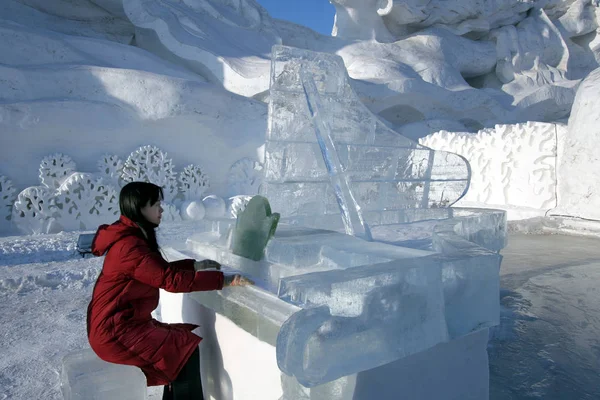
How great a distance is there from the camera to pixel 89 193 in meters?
3.83

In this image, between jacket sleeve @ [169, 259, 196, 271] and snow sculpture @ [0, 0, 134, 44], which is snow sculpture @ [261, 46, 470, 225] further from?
snow sculpture @ [0, 0, 134, 44]

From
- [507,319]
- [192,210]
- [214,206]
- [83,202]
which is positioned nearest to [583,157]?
[507,319]

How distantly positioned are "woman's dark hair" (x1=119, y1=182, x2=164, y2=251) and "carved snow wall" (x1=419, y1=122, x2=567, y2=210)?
3.98m

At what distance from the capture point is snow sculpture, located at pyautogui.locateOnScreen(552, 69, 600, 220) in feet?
11.9

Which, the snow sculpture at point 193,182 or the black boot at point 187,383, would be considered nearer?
the black boot at point 187,383

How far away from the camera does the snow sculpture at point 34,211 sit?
3.57 metres

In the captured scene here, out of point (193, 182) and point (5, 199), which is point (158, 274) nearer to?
point (5, 199)

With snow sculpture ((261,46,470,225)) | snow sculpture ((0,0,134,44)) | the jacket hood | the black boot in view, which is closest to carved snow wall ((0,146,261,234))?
snow sculpture ((0,0,134,44))

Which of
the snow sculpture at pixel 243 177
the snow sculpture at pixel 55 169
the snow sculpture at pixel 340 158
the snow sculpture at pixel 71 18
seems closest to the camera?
the snow sculpture at pixel 340 158

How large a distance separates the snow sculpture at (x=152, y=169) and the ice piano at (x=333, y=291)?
2.47 m

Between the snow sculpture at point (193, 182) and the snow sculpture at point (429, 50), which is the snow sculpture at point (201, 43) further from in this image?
the snow sculpture at point (193, 182)

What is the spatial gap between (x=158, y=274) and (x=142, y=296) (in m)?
0.11

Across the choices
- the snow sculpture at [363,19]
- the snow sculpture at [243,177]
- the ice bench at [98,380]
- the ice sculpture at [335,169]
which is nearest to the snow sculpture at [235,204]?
the snow sculpture at [243,177]

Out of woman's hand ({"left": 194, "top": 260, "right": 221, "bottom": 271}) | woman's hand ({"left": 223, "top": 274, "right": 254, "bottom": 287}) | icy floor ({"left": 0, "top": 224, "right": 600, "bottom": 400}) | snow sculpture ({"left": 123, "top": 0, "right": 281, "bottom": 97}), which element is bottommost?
icy floor ({"left": 0, "top": 224, "right": 600, "bottom": 400})
